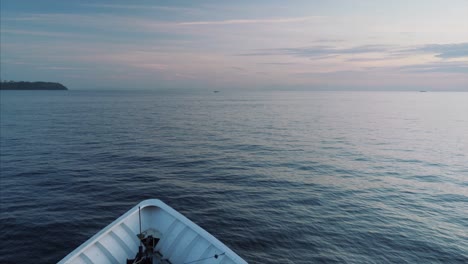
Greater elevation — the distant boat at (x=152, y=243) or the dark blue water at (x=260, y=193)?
the distant boat at (x=152, y=243)

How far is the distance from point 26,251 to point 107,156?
21782 millimetres

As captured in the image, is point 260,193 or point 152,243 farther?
point 260,193

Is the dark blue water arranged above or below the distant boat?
below

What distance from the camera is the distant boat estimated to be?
10523 millimetres

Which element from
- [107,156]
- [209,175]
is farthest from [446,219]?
[107,156]

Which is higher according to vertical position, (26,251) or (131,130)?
(131,130)

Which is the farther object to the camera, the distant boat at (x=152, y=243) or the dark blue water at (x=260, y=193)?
the dark blue water at (x=260, y=193)

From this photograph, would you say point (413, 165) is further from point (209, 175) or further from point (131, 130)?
point (131, 130)

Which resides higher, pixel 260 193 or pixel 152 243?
pixel 152 243

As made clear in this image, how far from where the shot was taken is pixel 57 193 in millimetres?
23812

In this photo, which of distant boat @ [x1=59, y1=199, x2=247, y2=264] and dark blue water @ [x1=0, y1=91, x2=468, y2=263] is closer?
distant boat @ [x1=59, y1=199, x2=247, y2=264]

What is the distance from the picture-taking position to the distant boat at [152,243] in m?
10.5

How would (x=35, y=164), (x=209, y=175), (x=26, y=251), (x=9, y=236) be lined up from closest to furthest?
(x=26, y=251), (x=9, y=236), (x=209, y=175), (x=35, y=164)

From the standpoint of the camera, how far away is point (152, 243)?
1152cm
